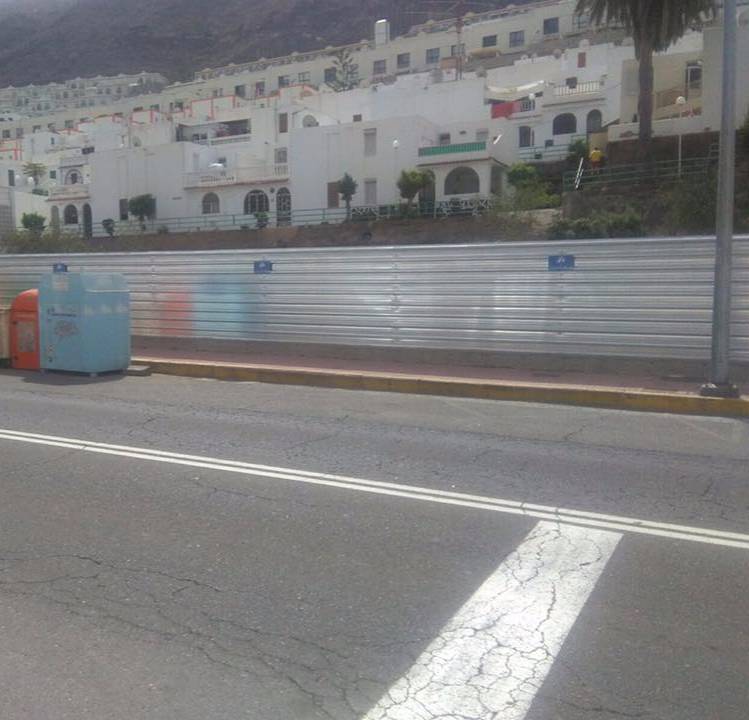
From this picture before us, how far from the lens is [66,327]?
1303 cm

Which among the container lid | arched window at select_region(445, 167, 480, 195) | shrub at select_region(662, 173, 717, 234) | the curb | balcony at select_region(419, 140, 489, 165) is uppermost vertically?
balcony at select_region(419, 140, 489, 165)

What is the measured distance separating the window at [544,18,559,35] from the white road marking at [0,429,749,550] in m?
89.2

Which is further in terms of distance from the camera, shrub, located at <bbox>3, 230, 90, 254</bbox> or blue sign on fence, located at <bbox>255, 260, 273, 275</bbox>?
shrub, located at <bbox>3, 230, 90, 254</bbox>

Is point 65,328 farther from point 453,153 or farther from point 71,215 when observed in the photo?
point 71,215

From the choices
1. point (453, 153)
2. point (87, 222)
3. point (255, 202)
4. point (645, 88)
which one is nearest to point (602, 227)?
point (645, 88)

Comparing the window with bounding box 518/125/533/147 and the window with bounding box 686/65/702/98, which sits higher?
the window with bounding box 686/65/702/98

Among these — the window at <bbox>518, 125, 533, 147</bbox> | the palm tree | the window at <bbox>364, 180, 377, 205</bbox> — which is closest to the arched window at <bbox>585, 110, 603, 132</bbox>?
the window at <bbox>518, 125, 533, 147</bbox>

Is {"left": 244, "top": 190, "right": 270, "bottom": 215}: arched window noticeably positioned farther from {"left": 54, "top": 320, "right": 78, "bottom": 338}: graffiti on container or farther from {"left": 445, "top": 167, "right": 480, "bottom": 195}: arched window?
{"left": 54, "top": 320, "right": 78, "bottom": 338}: graffiti on container

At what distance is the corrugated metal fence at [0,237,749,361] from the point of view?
11797 millimetres

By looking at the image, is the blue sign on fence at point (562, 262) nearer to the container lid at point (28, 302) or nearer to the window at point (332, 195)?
the container lid at point (28, 302)

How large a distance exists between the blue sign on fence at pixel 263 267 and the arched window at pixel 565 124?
134 feet

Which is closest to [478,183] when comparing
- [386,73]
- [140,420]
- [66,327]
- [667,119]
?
[667,119]

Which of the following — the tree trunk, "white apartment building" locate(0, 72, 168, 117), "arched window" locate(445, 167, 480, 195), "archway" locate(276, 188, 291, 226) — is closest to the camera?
the tree trunk

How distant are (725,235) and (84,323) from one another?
29.2 feet
